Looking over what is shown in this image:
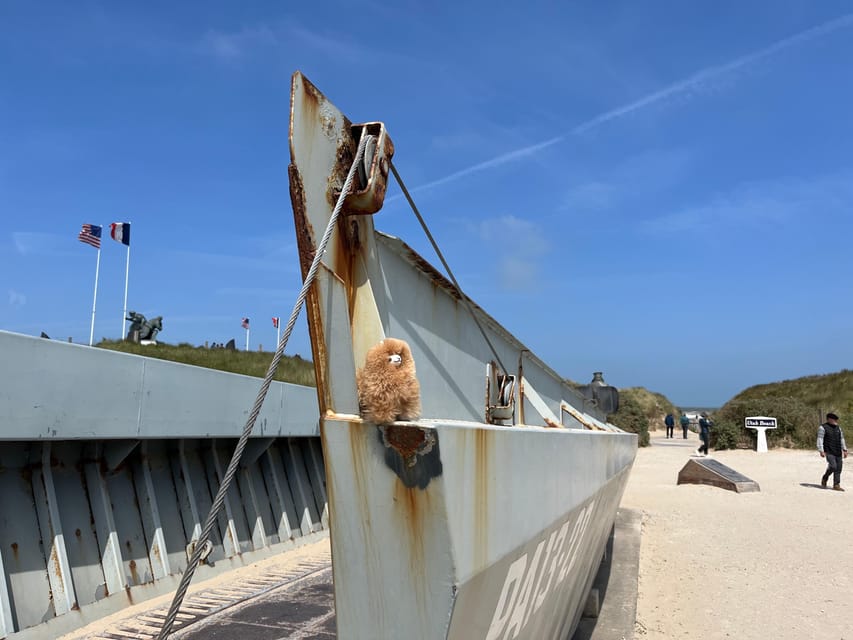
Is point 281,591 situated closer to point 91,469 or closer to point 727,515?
point 91,469

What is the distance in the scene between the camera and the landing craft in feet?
5.38

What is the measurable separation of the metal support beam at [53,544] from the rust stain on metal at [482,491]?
13.7 feet

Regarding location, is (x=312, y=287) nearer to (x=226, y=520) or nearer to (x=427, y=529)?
(x=427, y=529)

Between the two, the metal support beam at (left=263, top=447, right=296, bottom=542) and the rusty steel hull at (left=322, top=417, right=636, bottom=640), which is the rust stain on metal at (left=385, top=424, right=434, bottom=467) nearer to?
the rusty steel hull at (left=322, top=417, right=636, bottom=640)

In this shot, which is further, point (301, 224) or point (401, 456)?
point (301, 224)

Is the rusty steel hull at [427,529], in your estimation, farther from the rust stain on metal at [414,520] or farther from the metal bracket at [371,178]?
the metal bracket at [371,178]

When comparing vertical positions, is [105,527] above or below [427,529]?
below

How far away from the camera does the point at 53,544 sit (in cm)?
468

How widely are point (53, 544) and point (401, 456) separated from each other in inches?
169

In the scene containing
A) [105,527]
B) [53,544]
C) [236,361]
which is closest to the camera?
[53,544]

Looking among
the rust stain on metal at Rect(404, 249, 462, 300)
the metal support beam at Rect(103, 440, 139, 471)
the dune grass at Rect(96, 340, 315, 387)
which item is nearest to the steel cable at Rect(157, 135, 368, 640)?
the rust stain on metal at Rect(404, 249, 462, 300)

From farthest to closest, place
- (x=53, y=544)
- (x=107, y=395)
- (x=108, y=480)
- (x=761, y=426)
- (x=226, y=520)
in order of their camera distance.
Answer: (x=761, y=426) → (x=226, y=520) → (x=108, y=480) → (x=107, y=395) → (x=53, y=544)

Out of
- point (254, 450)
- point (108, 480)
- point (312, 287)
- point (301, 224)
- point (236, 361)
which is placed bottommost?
point (108, 480)

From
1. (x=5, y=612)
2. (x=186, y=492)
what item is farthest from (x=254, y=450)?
(x=5, y=612)
